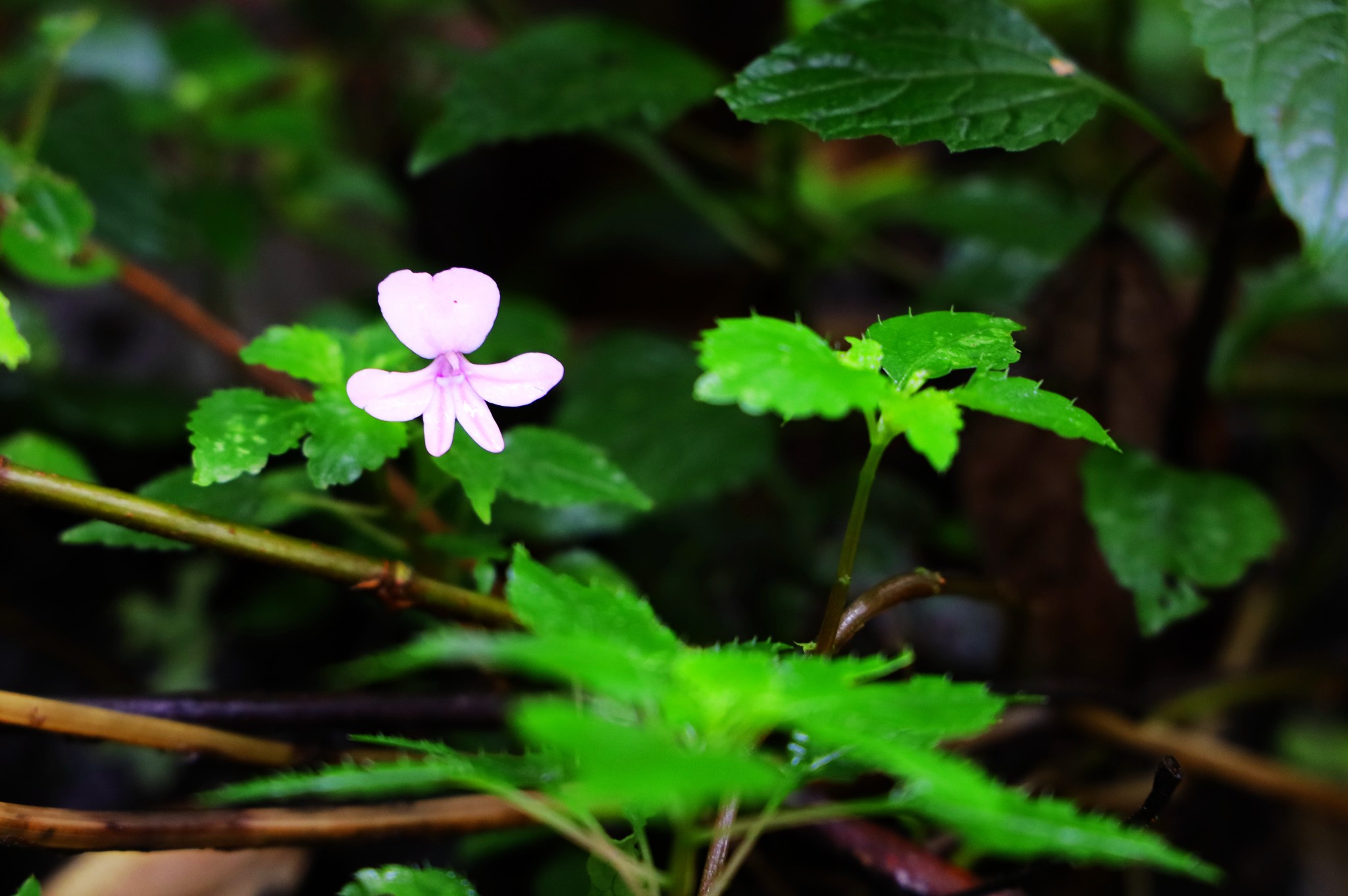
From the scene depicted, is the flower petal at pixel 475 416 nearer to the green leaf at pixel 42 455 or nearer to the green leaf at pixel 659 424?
the green leaf at pixel 42 455

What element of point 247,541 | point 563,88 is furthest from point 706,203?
point 247,541

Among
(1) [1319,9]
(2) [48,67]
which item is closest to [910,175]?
(1) [1319,9]

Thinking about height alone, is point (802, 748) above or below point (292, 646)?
above

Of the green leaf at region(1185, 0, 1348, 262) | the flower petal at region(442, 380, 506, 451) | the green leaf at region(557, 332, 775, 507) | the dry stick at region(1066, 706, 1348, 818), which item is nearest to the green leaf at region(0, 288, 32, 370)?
the flower petal at region(442, 380, 506, 451)

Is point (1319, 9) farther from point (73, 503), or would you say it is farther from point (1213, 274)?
point (73, 503)

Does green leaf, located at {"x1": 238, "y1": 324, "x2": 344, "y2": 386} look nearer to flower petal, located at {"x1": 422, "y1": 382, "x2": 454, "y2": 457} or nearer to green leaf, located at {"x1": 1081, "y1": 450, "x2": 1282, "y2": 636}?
flower petal, located at {"x1": 422, "y1": 382, "x2": 454, "y2": 457}
